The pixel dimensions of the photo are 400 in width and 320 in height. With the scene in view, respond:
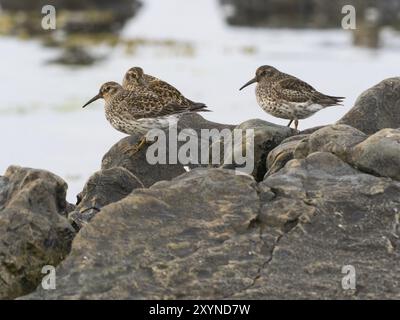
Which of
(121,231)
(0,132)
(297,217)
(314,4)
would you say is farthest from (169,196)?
(314,4)

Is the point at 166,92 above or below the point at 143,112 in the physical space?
above

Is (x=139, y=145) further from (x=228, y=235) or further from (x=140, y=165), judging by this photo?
(x=228, y=235)

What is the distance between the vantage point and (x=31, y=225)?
11578 millimetres

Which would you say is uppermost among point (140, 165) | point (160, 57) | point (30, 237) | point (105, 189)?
point (30, 237)

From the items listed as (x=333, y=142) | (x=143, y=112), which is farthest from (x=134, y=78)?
(x=333, y=142)

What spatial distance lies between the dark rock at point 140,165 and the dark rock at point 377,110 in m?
2.76

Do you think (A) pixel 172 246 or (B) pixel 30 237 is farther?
(B) pixel 30 237

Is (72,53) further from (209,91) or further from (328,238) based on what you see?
(328,238)

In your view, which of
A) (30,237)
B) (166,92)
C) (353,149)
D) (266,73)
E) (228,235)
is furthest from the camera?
(266,73)

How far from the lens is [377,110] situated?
1527 centimetres

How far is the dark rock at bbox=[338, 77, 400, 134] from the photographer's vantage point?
1526 cm

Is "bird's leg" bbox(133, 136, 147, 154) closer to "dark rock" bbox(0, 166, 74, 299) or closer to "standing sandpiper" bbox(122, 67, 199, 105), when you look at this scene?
"standing sandpiper" bbox(122, 67, 199, 105)

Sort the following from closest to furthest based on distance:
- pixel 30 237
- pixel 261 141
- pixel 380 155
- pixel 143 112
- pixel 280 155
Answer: pixel 30 237
pixel 380 155
pixel 280 155
pixel 261 141
pixel 143 112

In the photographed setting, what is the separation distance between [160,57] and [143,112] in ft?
111
